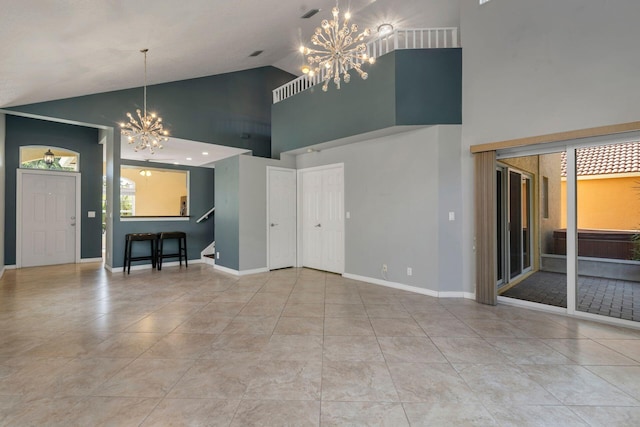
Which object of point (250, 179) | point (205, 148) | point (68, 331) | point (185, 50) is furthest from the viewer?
point (205, 148)

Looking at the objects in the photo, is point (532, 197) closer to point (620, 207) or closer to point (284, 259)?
point (620, 207)

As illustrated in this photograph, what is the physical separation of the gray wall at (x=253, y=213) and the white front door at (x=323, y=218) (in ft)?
3.05

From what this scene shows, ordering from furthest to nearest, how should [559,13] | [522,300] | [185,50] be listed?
1. [185,50]
2. [522,300]
3. [559,13]

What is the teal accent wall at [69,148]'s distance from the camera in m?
6.38

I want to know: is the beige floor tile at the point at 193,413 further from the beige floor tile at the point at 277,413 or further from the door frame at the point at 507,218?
the door frame at the point at 507,218

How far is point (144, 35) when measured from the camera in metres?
3.93

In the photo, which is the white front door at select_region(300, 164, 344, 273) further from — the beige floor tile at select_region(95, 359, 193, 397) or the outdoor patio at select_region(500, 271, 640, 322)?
the beige floor tile at select_region(95, 359, 193, 397)

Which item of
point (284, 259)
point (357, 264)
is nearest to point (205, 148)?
point (284, 259)

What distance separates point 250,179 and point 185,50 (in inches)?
97.9

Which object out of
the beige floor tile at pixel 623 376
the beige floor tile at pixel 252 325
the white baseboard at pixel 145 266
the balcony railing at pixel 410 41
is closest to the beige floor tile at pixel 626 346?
the beige floor tile at pixel 623 376

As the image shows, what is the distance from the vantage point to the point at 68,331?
3100mm

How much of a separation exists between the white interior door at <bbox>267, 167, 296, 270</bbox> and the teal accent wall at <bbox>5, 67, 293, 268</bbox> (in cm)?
221

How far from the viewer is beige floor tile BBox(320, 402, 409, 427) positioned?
5.80ft

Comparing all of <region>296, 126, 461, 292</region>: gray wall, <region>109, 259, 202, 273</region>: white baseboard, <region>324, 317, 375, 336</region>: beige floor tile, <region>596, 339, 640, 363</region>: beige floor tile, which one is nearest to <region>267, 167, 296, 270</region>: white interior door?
<region>296, 126, 461, 292</region>: gray wall
